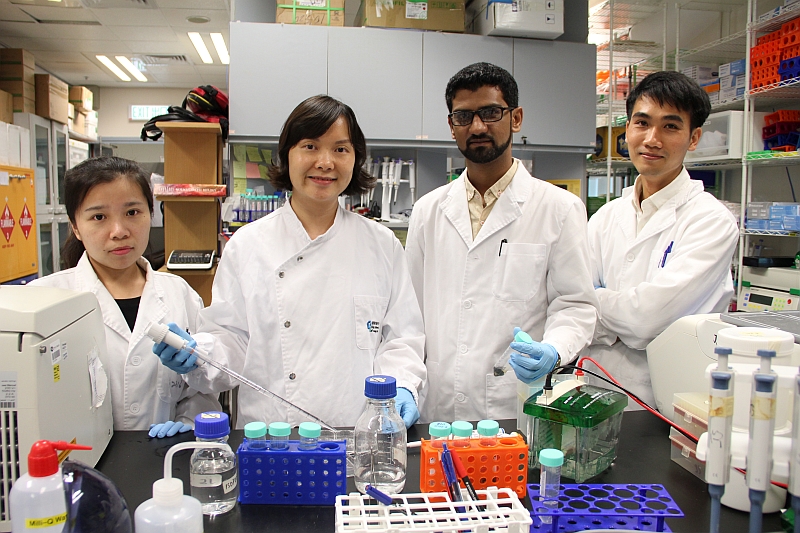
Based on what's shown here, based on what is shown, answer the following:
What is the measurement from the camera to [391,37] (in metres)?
3.35

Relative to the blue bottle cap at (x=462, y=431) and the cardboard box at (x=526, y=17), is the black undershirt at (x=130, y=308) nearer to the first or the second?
the blue bottle cap at (x=462, y=431)

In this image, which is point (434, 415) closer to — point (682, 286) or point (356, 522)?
point (682, 286)

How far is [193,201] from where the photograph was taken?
10.9 ft

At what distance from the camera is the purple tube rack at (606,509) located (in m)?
0.82

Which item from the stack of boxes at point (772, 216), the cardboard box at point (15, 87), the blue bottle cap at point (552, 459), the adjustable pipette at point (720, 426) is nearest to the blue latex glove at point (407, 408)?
the blue bottle cap at point (552, 459)

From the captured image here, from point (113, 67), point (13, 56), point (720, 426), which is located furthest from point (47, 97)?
point (720, 426)

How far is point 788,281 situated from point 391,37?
2664 mm

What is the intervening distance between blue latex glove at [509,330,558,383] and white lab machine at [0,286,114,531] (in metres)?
0.84

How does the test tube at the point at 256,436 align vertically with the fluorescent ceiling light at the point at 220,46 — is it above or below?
below

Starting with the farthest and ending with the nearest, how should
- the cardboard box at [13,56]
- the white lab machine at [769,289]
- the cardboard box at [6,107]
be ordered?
1. the cardboard box at [13,56]
2. the cardboard box at [6,107]
3. the white lab machine at [769,289]

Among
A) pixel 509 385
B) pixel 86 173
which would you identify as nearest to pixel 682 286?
pixel 509 385

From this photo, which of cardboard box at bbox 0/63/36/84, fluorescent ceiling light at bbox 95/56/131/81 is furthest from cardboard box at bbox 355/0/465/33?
fluorescent ceiling light at bbox 95/56/131/81

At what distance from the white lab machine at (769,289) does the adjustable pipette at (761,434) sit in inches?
111

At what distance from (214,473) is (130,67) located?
8.05 m
